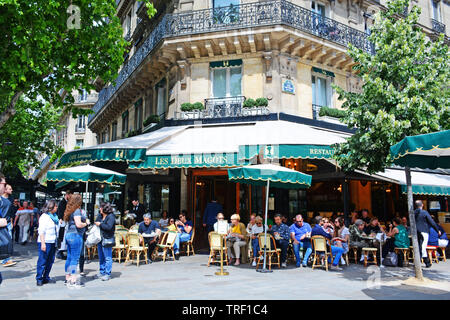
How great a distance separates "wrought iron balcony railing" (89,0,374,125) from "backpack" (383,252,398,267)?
284 inches

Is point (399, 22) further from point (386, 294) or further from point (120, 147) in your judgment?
point (120, 147)

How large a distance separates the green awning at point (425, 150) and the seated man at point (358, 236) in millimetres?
2899

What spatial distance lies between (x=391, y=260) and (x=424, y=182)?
3.84 metres

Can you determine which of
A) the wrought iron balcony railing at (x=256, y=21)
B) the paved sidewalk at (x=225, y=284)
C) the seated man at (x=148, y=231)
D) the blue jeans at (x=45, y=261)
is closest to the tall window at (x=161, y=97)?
the wrought iron balcony railing at (x=256, y=21)

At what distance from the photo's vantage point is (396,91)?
767cm

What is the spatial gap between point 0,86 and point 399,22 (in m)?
10.2

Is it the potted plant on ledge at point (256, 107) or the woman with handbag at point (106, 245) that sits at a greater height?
the potted plant on ledge at point (256, 107)

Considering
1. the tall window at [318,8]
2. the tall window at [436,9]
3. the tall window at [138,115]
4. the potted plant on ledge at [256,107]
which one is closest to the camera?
the potted plant on ledge at [256,107]

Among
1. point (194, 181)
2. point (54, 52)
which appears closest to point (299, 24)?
point (194, 181)

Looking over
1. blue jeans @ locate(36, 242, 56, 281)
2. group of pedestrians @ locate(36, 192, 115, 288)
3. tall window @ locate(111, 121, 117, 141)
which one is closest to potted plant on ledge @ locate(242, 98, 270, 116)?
group of pedestrians @ locate(36, 192, 115, 288)

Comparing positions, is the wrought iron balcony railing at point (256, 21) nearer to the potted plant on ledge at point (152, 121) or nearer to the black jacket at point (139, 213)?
the potted plant on ledge at point (152, 121)

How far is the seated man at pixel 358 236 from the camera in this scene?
9609 millimetres

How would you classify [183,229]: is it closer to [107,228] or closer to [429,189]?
[107,228]

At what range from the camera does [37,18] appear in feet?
29.6
